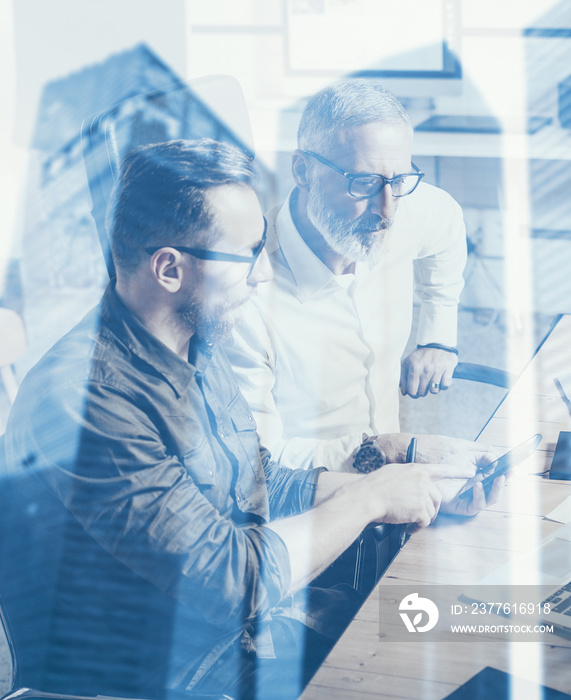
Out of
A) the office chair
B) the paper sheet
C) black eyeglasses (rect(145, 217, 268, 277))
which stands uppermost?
black eyeglasses (rect(145, 217, 268, 277))

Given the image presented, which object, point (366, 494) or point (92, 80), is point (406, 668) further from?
point (92, 80)

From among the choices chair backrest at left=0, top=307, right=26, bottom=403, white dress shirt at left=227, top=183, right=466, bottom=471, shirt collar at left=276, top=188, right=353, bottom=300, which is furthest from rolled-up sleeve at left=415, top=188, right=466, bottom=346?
chair backrest at left=0, top=307, right=26, bottom=403

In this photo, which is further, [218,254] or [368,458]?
[368,458]

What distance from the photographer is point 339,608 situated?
113 cm

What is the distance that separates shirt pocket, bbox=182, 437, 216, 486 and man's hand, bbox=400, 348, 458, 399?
415 mm

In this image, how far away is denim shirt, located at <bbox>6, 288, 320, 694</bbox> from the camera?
35.0 inches

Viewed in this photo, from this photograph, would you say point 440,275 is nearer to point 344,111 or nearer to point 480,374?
point 480,374

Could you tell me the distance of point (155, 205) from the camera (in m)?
0.95

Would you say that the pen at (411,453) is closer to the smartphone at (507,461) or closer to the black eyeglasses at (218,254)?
the smartphone at (507,461)

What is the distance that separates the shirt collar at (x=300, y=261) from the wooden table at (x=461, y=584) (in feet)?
1.25

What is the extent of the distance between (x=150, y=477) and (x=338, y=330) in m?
0.47

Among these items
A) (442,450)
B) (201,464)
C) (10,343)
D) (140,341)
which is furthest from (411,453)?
(10,343)

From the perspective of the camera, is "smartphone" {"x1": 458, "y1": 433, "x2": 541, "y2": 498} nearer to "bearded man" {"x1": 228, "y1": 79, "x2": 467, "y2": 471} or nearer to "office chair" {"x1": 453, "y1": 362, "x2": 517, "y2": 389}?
"bearded man" {"x1": 228, "y1": 79, "x2": 467, "y2": 471}

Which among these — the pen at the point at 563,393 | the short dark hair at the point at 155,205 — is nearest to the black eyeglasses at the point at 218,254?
the short dark hair at the point at 155,205
